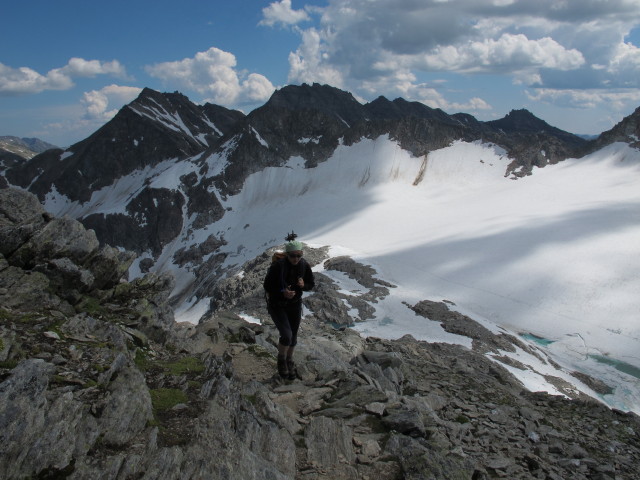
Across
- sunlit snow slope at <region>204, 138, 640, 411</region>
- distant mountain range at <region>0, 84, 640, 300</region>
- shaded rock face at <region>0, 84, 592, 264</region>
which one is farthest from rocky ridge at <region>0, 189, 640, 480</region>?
shaded rock face at <region>0, 84, 592, 264</region>

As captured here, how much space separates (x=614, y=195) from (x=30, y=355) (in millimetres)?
127283

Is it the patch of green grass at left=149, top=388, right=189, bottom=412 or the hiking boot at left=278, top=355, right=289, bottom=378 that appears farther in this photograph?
the hiking boot at left=278, top=355, right=289, bottom=378

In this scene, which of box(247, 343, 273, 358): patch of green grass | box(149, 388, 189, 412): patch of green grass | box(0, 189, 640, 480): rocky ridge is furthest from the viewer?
box(247, 343, 273, 358): patch of green grass

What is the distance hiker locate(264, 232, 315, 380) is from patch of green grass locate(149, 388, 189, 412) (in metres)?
2.90

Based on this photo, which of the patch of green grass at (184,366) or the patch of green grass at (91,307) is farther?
the patch of green grass at (91,307)

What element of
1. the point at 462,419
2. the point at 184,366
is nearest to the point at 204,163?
the point at 184,366

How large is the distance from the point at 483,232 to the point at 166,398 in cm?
9516

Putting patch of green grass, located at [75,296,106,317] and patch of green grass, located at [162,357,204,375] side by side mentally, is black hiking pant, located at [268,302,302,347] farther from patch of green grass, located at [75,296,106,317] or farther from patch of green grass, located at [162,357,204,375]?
patch of green grass, located at [75,296,106,317]

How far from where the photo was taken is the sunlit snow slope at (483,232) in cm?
6216

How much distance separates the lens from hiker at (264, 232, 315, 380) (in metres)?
10.9

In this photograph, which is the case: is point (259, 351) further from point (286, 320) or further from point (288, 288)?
point (288, 288)

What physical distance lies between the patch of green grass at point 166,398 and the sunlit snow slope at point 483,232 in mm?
41708

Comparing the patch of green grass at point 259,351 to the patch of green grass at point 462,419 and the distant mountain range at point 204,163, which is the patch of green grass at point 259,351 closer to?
the patch of green grass at point 462,419

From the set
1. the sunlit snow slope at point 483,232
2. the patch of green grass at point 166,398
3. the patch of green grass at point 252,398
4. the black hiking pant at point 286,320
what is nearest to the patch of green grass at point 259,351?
the black hiking pant at point 286,320
